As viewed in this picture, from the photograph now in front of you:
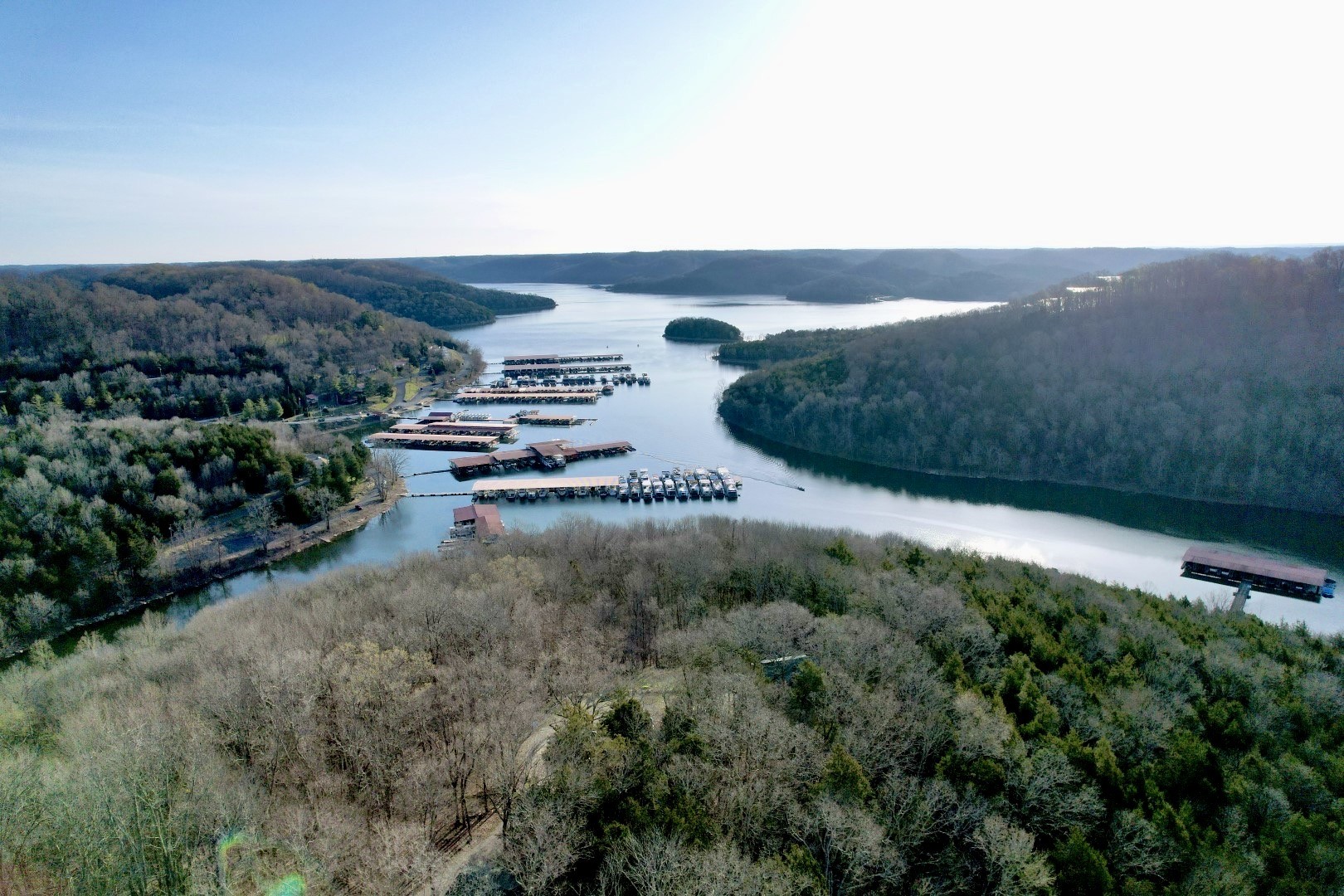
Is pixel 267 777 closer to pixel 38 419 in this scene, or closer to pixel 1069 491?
pixel 1069 491

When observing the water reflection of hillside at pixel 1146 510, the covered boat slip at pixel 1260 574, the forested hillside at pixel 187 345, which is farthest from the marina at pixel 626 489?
the forested hillside at pixel 187 345

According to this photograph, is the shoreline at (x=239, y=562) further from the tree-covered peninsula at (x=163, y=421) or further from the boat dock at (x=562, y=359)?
the boat dock at (x=562, y=359)

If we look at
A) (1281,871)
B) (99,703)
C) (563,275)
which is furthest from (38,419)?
(563,275)

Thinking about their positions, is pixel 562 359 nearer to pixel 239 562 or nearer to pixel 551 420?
pixel 551 420

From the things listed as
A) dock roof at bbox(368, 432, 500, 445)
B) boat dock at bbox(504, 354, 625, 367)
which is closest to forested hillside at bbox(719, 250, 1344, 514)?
dock roof at bbox(368, 432, 500, 445)

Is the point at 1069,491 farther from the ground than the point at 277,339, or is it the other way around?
the point at 277,339

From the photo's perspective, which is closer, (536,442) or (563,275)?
(536,442)
